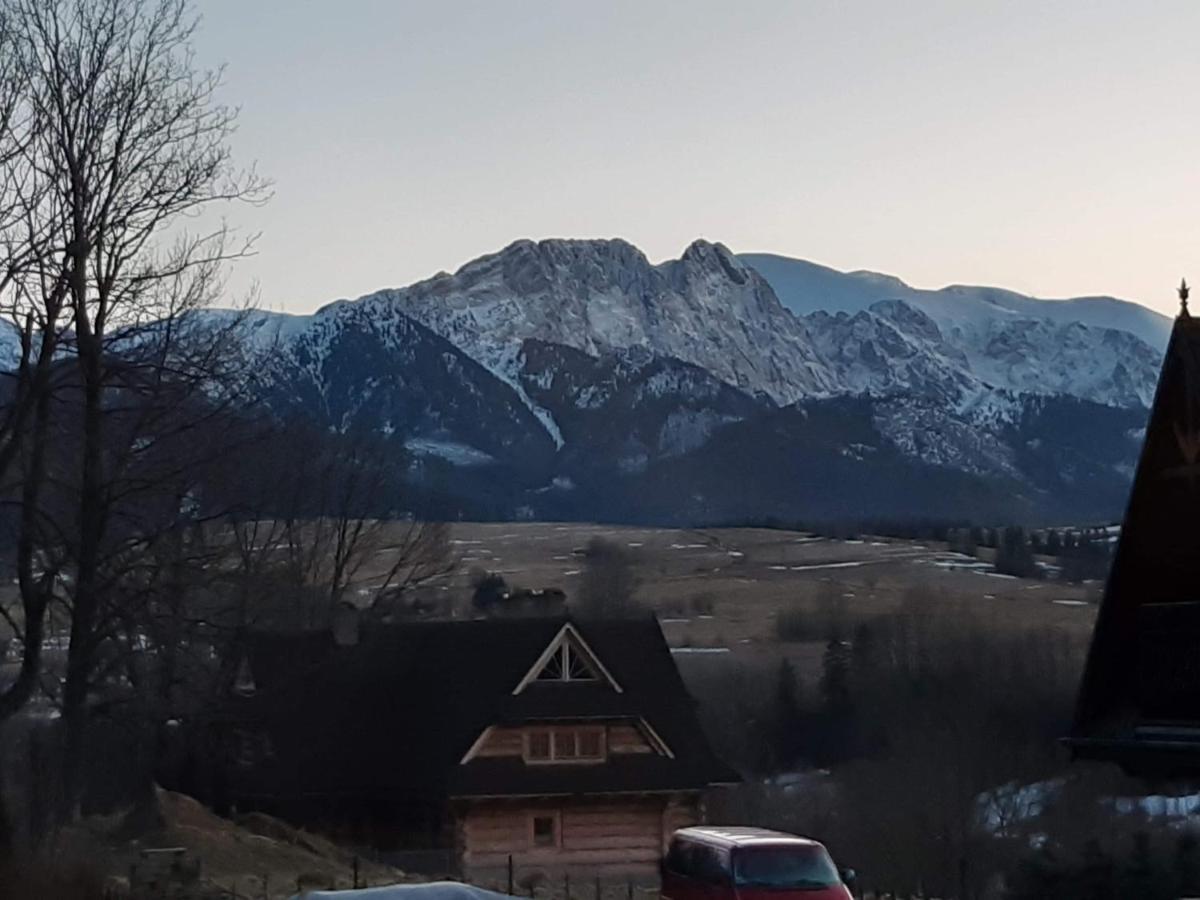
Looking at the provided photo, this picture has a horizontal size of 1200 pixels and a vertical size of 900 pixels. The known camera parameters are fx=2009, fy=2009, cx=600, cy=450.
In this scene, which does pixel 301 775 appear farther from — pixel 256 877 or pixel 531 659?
pixel 256 877

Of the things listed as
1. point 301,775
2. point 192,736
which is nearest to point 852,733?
point 301,775

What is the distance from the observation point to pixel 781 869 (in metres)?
26.5

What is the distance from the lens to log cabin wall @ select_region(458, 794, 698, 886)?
49094 mm

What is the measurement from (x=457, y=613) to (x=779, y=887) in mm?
71758

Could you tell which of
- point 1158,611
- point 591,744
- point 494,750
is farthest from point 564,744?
point 1158,611

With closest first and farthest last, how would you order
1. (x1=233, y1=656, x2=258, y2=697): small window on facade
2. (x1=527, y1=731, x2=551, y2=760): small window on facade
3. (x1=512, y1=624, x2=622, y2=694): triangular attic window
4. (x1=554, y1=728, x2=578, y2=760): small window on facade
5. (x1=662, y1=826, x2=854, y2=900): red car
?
(x1=662, y1=826, x2=854, y2=900): red car → (x1=554, y1=728, x2=578, y2=760): small window on facade → (x1=527, y1=731, x2=551, y2=760): small window on facade → (x1=512, y1=624, x2=622, y2=694): triangular attic window → (x1=233, y1=656, x2=258, y2=697): small window on facade

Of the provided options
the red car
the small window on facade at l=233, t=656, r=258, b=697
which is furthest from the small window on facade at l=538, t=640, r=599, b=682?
the red car

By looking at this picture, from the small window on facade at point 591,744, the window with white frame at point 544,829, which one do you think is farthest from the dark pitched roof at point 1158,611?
the small window on facade at point 591,744

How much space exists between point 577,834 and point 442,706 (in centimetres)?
620

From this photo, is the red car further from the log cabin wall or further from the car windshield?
the log cabin wall

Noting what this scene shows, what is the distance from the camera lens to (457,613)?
97375mm

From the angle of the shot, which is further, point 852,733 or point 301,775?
point 852,733

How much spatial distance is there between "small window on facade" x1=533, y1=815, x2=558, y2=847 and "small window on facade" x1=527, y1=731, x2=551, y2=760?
178cm

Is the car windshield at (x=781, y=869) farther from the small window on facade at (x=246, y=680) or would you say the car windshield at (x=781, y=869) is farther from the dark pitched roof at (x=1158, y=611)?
the small window on facade at (x=246, y=680)
